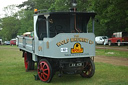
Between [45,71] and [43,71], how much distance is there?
3.2 inches

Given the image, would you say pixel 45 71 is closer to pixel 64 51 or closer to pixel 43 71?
pixel 43 71

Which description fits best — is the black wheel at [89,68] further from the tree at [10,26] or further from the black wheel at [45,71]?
the tree at [10,26]

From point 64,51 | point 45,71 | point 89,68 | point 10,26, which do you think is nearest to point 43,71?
point 45,71

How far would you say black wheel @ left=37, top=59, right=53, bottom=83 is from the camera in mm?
8461

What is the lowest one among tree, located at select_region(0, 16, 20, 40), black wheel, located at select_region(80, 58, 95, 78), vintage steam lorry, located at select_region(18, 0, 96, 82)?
black wheel, located at select_region(80, 58, 95, 78)

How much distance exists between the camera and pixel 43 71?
→ 874 cm

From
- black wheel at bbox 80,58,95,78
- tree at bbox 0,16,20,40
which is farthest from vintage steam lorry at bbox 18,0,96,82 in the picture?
tree at bbox 0,16,20,40

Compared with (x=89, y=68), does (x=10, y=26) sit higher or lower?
higher

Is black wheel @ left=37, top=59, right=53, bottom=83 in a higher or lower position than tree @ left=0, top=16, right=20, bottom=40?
lower

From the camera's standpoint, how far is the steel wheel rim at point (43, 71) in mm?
8568

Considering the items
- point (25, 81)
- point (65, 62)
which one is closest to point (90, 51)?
point (65, 62)

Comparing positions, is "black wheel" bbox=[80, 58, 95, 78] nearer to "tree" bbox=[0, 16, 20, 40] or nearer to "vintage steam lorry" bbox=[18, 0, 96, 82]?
"vintage steam lorry" bbox=[18, 0, 96, 82]

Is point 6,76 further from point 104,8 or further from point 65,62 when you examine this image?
point 104,8

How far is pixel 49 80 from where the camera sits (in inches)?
338
